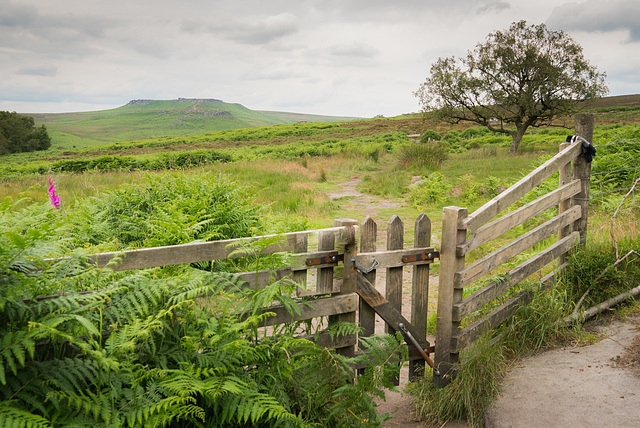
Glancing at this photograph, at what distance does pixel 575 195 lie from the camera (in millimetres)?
4750

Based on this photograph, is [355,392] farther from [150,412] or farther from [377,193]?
[377,193]

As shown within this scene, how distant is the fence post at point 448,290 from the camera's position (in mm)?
3363

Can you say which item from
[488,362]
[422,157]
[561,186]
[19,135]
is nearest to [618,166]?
[561,186]

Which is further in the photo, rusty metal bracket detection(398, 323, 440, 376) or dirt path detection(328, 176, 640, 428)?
rusty metal bracket detection(398, 323, 440, 376)

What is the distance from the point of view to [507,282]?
395cm

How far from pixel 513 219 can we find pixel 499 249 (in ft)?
0.98

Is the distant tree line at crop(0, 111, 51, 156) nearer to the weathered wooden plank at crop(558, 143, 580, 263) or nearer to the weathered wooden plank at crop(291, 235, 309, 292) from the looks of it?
the weathered wooden plank at crop(291, 235, 309, 292)

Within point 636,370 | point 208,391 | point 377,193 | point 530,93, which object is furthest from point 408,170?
point 208,391

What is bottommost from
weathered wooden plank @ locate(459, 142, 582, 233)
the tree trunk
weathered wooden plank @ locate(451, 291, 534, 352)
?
weathered wooden plank @ locate(451, 291, 534, 352)

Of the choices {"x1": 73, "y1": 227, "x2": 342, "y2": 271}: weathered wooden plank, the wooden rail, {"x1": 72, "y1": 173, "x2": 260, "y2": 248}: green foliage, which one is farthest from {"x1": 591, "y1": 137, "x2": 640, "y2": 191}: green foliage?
{"x1": 73, "y1": 227, "x2": 342, "y2": 271}: weathered wooden plank

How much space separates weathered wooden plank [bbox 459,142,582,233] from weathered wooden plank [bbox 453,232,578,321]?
0.63 m

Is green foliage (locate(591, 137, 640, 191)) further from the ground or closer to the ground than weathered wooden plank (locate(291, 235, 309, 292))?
further from the ground

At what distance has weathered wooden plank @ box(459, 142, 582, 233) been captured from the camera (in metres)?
3.45

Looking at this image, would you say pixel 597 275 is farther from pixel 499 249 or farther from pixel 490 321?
pixel 490 321
